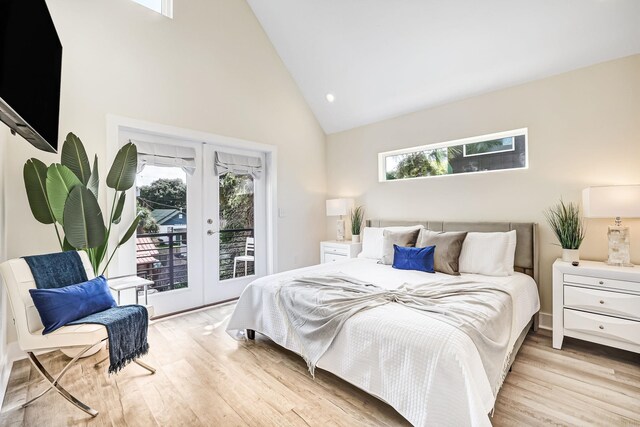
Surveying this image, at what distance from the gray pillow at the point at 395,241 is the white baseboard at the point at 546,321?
142 cm

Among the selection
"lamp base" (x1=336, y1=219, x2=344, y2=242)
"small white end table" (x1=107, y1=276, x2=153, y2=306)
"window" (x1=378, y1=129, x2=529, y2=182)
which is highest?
"window" (x1=378, y1=129, x2=529, y2=182)

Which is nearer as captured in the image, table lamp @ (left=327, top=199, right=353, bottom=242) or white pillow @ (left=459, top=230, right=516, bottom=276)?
white pillow @ (left=459, top=230, right=516, bottom=276)

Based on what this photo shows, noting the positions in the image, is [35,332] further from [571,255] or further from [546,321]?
[546,321]

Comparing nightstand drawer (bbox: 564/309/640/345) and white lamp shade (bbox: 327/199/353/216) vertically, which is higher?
white lamp shade (bbox: 327/199/353/216)

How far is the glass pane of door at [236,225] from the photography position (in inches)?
155

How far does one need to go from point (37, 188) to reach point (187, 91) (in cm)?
178

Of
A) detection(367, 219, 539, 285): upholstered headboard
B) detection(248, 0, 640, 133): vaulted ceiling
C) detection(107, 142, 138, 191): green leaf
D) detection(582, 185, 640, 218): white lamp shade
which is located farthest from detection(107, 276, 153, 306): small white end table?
detection(582, 185, 640, 218): white lamp shade

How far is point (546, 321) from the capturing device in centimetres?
299

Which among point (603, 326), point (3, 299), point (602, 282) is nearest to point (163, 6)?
point (3, 299)

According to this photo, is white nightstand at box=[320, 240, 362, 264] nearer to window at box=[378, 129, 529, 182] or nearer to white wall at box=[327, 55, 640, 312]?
white wall at box=[327, 55, 640, 312]

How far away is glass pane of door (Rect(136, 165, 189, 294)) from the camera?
3.26 meters

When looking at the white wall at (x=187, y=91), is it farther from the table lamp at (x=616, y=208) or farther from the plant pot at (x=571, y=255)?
the table lamp at (x=616, y=208)

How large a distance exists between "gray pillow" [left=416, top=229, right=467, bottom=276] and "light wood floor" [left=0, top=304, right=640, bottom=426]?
87cm

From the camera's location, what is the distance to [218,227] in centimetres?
387
